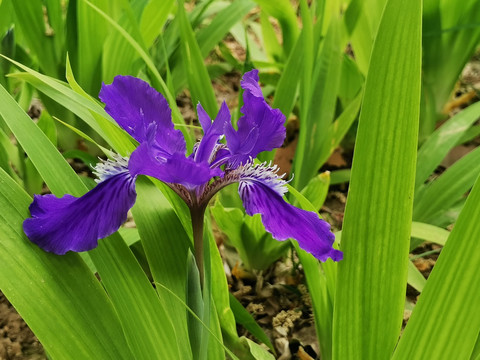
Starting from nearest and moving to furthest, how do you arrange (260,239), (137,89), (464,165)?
(137,89) → (260,239) → (464,165)

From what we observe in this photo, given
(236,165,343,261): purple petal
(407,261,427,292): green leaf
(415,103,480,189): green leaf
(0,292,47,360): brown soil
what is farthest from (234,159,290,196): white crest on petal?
(415,103,480,189): green leaf

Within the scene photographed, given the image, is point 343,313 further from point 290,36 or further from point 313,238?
point 290,36

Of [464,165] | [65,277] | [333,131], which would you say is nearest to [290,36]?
[333,131]

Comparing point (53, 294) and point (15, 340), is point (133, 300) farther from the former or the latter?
point (15, 340)

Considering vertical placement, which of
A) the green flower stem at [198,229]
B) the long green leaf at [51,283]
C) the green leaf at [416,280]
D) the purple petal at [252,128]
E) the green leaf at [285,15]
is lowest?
the green leaf at [416,280]

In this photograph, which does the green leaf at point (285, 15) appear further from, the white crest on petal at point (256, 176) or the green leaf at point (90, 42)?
the white crest on petal at point (256, 176)

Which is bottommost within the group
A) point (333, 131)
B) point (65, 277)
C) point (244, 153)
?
point (65, 277)

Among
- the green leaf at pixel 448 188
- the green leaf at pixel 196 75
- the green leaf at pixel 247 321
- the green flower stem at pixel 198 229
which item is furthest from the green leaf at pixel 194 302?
the green leaf at pixel 448 188
